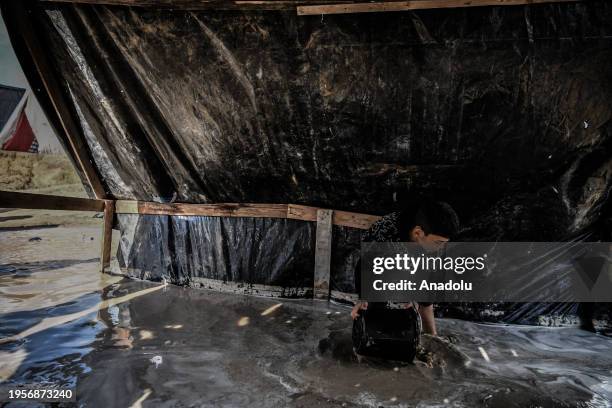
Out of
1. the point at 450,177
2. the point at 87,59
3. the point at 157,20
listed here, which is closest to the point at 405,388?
Result: the point at 450,177

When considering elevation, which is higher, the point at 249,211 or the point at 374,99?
the point at 374,99

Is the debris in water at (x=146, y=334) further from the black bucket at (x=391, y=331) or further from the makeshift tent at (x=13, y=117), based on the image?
the makeshift tent at (x=13, y=117)

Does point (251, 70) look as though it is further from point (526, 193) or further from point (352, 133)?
point (526, 193)

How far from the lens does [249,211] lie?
4.11 metres

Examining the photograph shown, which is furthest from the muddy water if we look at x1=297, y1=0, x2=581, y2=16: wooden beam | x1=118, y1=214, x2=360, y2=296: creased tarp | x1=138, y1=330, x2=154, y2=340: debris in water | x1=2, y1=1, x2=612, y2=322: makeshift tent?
x1=297, y1=0, x2=581, y2=16: wooden beam

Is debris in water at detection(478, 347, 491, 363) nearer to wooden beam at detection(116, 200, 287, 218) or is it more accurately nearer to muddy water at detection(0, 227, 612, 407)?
muddy water at detection(0, 227, 612, 407)

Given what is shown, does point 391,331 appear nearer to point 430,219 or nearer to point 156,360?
point 430,219

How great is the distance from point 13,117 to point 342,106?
9.97m

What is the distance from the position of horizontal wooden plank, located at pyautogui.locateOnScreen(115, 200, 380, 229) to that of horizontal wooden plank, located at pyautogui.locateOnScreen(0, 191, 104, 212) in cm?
38

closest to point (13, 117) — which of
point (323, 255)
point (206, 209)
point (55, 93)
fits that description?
point (55, 93)

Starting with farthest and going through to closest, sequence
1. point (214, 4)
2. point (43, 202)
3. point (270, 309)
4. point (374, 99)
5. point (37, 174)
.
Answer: point (37, 174) < point (270, 309) < point (43, 202) < point (374, 99) < point (214, 4)

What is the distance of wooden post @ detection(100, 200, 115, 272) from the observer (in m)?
4.71

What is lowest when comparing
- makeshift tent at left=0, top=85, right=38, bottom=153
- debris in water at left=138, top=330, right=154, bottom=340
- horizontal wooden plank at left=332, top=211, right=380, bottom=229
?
debris in water at left=138, top=330, right=154, bottom=340

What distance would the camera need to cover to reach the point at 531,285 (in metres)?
3.43
